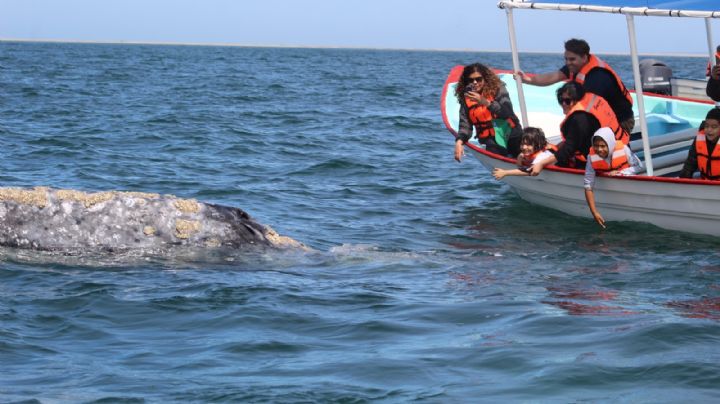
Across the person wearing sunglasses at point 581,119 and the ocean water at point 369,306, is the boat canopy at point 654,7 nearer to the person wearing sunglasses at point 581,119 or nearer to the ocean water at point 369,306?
the person wearing sunglasses at point 581,119

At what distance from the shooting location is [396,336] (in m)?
6.86

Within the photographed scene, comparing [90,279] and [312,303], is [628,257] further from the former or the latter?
[90,279]

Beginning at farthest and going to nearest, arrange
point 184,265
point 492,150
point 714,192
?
point 492,150 < point 714,192 < point 184,265

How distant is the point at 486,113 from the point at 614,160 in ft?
7.60

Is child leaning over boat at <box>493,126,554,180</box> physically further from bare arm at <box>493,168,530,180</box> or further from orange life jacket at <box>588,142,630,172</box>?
orange life jacket at <box>588,142,630,172</box>

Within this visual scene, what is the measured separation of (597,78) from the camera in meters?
11.6

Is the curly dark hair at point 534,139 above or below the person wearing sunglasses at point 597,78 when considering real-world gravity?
below

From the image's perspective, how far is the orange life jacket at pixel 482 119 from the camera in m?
12.9

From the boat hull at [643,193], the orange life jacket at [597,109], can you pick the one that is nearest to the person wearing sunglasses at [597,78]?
the orange life jacket at [597,109]

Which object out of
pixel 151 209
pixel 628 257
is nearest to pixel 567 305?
pixel 628 257

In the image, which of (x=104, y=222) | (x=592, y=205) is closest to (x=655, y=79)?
(x=592, y=205)

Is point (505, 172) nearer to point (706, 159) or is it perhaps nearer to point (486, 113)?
point (486, 113)

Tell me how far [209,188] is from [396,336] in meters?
7.44

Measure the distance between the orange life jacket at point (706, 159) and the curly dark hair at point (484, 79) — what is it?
8.74 ft
